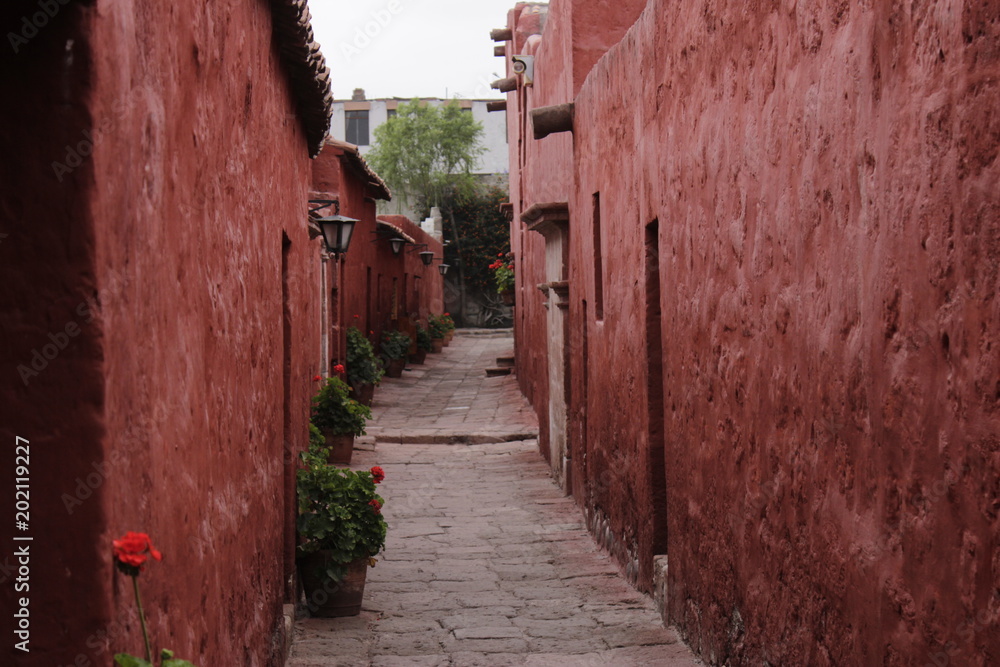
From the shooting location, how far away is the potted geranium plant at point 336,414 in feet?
41.3

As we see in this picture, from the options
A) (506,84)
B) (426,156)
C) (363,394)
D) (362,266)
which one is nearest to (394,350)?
(362,266)

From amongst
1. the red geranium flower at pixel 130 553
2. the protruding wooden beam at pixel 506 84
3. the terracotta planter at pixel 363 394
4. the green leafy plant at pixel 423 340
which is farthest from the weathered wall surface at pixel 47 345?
the green leafy plant at pixel 423 340

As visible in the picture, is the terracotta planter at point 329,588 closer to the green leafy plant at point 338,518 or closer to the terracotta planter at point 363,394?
the green leafy plant at point 338,518

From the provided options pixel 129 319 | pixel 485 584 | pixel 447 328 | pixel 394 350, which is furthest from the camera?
pixel 447 328

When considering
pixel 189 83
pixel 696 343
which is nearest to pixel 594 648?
pixel 696 343

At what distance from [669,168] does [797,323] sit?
8.33ft

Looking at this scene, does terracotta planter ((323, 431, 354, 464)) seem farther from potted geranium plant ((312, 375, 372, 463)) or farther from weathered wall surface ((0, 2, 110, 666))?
weathered wall surface ((0, 2, 110, 666))

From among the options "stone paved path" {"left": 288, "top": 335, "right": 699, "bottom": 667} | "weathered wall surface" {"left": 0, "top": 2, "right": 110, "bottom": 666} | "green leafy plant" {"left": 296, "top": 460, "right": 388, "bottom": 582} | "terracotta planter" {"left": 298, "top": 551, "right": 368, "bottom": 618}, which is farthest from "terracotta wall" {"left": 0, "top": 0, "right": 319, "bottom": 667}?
"terracotta planter" {"left": 298, "top": 551, "right": 368, "bottom": 618}

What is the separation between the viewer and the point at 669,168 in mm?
6539

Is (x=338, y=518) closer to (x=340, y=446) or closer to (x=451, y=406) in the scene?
(x=340, y=446)

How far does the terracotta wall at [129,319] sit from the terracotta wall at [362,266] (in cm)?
1149

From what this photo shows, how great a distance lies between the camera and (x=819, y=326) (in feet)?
12.8

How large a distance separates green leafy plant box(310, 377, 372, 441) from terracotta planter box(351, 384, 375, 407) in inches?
188

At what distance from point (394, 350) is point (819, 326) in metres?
19.3
